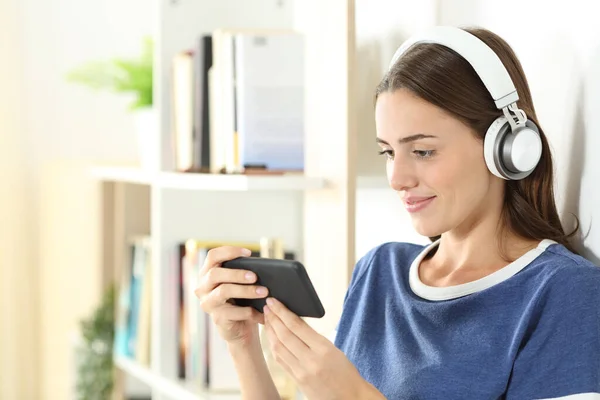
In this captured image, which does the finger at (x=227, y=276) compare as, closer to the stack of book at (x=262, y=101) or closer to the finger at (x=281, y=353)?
the finger at (x=281, y=353)

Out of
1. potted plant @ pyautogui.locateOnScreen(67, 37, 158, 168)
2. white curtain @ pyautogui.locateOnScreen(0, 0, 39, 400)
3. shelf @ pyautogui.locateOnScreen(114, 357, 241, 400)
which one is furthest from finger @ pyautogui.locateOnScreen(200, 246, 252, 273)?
white curtain @ pyautogui.locateOnScreen(0, 0, 39, 400)

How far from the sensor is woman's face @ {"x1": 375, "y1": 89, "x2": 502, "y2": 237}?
3.54ft

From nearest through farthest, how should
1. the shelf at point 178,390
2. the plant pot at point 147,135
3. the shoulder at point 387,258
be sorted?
the shoulder at point 387,258
the shelf at point 178,390
the plant pot at point 147,135

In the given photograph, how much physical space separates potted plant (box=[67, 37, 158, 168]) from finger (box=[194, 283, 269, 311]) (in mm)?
898

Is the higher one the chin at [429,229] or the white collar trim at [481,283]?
the chin at [429,229]

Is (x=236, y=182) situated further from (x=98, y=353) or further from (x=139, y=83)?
(x=98, y=353)

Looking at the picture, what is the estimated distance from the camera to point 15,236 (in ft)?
10.6

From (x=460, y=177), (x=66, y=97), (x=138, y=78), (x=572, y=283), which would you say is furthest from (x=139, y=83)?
(x=572, y=283)

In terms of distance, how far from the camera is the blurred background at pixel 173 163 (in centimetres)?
124

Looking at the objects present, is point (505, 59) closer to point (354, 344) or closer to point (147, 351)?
point (354, 344)

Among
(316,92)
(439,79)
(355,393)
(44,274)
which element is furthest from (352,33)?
(44,274)

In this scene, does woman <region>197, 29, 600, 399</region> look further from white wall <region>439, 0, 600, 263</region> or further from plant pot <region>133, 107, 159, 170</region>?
plant pot <region>133, 107, 159, 170</region>

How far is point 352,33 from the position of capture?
1510 millimetres

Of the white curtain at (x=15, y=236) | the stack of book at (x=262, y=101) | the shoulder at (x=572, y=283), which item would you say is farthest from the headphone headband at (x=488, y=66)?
the white curtain at (x=15, y=236)
